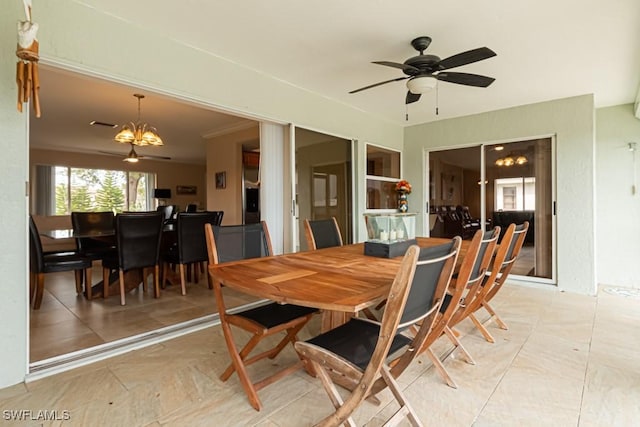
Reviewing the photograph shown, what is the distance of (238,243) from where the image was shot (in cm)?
214

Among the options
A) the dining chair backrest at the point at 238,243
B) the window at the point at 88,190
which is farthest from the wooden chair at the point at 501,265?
the window at the point at 88,190

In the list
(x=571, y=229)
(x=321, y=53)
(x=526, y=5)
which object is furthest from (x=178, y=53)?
(x=571, y=229)

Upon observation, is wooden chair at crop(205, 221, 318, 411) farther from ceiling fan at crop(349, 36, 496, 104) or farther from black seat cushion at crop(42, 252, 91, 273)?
black seat cushion at crop(42, 252, 91, 273)

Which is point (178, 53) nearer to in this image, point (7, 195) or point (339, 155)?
point (7, 195)

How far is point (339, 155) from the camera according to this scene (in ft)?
14.4

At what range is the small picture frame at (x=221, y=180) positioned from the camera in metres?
6.09

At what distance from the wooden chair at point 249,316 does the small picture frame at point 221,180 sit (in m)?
4.07

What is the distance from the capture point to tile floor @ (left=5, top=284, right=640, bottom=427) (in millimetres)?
1604

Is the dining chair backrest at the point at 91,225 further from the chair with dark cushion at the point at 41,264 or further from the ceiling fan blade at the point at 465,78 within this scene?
the ceiling fan blade at the point at 465,78

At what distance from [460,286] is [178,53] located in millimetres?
2768

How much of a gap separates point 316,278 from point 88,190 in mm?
8725

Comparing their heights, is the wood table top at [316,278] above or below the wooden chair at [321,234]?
below

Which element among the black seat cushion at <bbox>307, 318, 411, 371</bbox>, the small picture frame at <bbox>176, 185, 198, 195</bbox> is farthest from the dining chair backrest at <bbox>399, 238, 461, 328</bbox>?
the small picture frame at <bbox>176, 185, 198, 195</bbox>

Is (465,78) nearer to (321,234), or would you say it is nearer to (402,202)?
(321,234)
